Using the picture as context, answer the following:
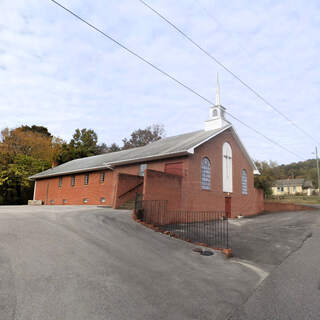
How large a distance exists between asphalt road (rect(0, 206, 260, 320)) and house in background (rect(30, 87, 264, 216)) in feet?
19.7

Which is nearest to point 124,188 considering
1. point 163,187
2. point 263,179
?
point 163,187

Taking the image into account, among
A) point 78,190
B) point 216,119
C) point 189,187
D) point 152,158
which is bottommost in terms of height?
point 78,190

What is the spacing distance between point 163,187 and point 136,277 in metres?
9.25

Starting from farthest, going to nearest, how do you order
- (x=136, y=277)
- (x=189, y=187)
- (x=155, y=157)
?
1. (x=155, y=157)
2. (x=189, y=187)
3. (x=136, y=277)

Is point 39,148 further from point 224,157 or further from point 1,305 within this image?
point 1,305

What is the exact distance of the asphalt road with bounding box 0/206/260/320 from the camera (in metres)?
4.18

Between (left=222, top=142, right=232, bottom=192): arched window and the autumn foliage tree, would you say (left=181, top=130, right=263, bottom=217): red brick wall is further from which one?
the autumn foliage tree

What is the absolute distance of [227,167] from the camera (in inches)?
860

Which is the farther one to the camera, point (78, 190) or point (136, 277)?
point (78, 190)

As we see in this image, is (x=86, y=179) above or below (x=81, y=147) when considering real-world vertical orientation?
below

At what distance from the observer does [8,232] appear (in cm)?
744

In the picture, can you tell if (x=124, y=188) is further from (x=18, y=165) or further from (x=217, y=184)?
(x=18, y=165)

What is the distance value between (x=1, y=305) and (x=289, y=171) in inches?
3623

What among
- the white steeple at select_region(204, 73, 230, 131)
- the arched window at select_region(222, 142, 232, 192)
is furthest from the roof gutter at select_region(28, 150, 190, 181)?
the white steeple at select_region(204, 73, 230, 131)
